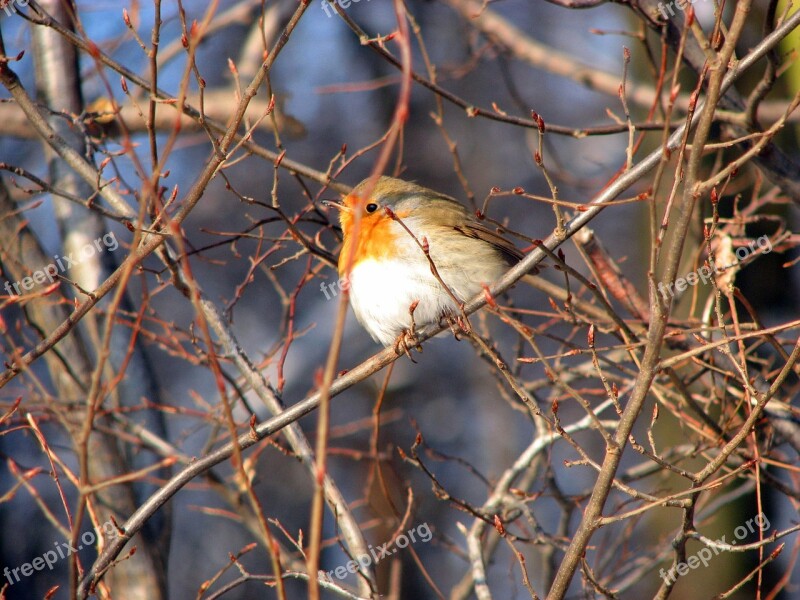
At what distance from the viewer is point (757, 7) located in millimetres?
7094

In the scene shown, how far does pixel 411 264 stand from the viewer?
11.2 feet

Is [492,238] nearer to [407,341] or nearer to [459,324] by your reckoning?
[407,341]

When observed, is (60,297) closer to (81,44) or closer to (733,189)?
(81,44)

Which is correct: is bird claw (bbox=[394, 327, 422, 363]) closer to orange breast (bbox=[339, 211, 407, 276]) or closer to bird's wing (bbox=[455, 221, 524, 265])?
orange breast (bbox=[339, 211, 407, 276])

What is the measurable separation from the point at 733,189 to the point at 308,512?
25.0 feet

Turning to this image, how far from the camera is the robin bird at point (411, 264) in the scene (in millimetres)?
3400

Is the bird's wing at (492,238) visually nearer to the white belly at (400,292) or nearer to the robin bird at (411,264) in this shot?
the robin bird at (411,264)

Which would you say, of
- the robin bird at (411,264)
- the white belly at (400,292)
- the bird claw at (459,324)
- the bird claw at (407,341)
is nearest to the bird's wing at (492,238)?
the robin bird at (411,264)

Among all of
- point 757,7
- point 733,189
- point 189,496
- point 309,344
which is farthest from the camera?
point 189,496

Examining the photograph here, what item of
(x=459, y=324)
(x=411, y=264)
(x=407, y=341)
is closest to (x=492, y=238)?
(x=411, y=264)

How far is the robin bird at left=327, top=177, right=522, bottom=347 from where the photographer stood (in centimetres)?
340

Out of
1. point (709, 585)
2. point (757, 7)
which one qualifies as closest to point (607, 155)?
point (757, 7)

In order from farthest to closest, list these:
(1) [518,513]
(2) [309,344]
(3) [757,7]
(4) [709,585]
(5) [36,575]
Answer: (2) [309,344], (5) [36,575], (3) [757,7], (4) [709,585], (1) [518,513]

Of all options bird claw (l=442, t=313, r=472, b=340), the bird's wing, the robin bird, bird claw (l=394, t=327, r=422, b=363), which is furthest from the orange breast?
bird claw (l=442, t=313, r=472, b=340)
